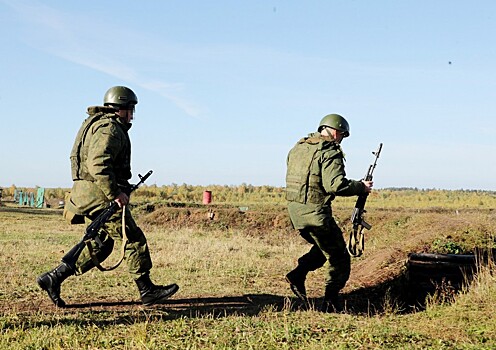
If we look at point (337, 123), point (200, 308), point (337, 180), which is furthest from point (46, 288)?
point (337, 123)

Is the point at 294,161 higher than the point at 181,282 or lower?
higher

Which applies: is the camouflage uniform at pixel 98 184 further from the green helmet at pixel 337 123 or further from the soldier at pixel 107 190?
the green helmet at pixel 337 123

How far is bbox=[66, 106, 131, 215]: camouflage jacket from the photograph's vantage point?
6.60 m

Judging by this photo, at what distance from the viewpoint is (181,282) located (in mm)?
9086

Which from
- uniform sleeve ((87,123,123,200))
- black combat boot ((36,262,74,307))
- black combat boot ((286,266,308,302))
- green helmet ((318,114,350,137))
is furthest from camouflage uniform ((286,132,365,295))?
black combat boot ((36,262,74,307))

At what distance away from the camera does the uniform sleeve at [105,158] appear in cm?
658

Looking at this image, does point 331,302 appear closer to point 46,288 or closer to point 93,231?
point 93,231

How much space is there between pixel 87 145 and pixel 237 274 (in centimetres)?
383

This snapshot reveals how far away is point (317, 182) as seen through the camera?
7277mm

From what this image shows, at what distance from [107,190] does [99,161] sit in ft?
1.04

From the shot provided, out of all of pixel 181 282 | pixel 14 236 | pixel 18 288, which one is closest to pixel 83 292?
pixel 18 288

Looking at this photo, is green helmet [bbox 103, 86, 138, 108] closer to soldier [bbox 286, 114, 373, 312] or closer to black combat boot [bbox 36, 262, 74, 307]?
black combat boot [bbox 36, 262, 74, 307]

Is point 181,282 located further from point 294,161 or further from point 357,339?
point 357,339

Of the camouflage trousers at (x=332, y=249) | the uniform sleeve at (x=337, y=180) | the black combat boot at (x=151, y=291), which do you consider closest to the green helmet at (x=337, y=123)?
the uniform sleeve at (x=337, y=180)
